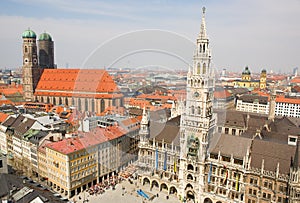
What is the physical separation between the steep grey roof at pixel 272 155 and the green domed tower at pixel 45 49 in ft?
427

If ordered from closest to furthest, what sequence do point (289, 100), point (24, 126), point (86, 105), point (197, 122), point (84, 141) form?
point (197, 122) < point (84, 141) < point (24, 126) < point (86, 105) < point (289, 100)

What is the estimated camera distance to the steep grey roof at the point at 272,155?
136 feet

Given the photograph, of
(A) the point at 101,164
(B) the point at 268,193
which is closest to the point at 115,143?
(A) the point at 101,164

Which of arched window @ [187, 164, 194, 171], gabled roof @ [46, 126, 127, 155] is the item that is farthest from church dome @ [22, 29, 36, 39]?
arched window @ [187, 164, 194, 171]

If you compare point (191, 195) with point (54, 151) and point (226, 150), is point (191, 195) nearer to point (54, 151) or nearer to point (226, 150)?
point (226, 150)

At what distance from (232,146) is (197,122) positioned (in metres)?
7.74

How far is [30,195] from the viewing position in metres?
32.0

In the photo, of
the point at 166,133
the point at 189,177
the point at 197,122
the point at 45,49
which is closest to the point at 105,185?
the point at 166,133

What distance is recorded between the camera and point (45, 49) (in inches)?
5694

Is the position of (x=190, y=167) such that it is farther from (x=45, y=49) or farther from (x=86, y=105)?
(x=45, y=49)

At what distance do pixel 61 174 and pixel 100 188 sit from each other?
8712mm

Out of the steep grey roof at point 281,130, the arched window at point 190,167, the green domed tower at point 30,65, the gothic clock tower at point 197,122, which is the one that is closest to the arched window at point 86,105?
the gothic clock tower at point 197,122

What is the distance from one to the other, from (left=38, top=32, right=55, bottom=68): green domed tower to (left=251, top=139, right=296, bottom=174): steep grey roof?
130 meters

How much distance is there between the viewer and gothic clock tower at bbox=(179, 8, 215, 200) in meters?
46.0
